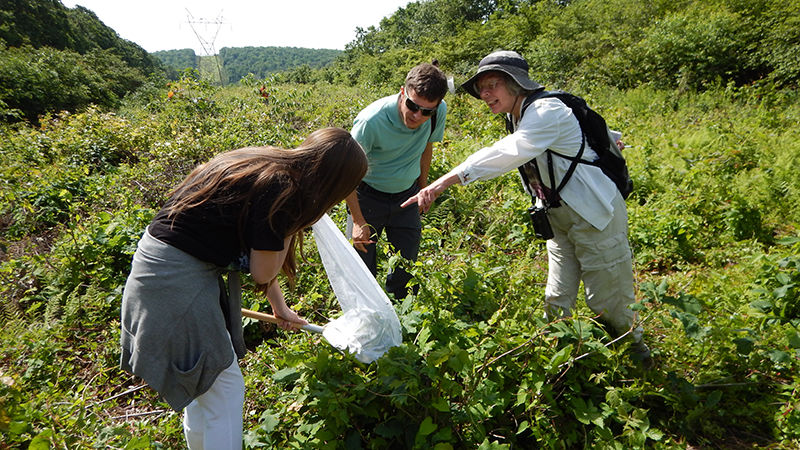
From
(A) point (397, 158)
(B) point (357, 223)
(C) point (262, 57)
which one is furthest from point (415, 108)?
(C) point (262, 57)

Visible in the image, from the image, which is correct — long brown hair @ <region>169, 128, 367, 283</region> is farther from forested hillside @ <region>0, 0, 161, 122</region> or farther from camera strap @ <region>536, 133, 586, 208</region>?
forested hillside @ <region>0, 0, 161, 122</region>

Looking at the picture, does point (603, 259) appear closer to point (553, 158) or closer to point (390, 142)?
point (553, 158)

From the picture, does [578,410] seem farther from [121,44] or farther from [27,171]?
[121,44]

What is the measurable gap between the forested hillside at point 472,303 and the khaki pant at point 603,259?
0.20 metres

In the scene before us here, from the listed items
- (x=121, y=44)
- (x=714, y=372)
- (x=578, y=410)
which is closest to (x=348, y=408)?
(x=578, y=410)

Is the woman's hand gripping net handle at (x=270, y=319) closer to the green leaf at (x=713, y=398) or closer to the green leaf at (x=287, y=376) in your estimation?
the green leaf at (x=287, y=376)

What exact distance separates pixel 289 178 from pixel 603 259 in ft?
5.68

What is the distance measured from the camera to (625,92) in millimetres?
10477

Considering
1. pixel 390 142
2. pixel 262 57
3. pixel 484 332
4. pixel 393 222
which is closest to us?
pixel 484 332

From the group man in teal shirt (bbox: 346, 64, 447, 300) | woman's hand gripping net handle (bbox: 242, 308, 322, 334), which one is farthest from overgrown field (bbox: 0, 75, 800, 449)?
man in teal shirt (bbox: 346, 64, 447, 300)

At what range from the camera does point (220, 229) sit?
153cm

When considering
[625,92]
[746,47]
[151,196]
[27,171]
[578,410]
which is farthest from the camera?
[625,92]

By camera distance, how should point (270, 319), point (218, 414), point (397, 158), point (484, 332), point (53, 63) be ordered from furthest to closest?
point (53, 63), point (397, 158), point (270, 319), point (484, 332), point (218, 414)

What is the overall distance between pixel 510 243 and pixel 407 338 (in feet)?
7.61
